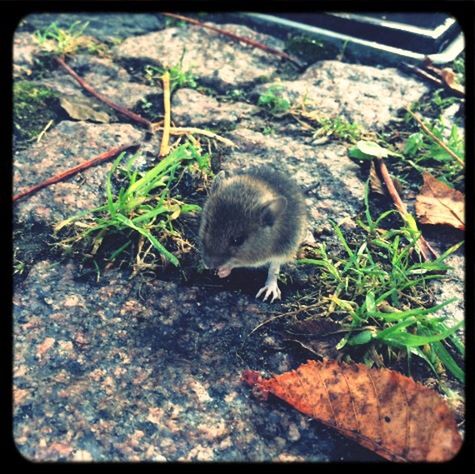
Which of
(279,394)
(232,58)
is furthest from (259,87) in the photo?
(279,394)

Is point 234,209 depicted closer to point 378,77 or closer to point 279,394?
point 279,394

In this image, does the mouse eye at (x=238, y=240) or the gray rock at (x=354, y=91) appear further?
the gray rock at (x=354, y=91)

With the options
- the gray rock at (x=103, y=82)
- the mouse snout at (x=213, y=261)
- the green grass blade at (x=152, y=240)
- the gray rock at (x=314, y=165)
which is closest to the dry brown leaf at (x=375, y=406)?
the mouse snout at (x=213, y=261)

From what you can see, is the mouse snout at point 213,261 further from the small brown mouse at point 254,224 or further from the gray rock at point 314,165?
the gray rock at point 314,165

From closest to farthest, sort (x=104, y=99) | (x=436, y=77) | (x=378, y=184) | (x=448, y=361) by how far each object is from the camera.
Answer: (x=448, y=361) → (x=378, y=184) → (x=104, y=99) → (x=436, y=77)

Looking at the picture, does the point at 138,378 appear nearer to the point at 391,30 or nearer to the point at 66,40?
the point at 66,40

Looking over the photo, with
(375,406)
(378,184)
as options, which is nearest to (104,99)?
(378,184)

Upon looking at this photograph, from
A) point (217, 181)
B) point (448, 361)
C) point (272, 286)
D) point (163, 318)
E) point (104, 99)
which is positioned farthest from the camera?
point (104, 99)
